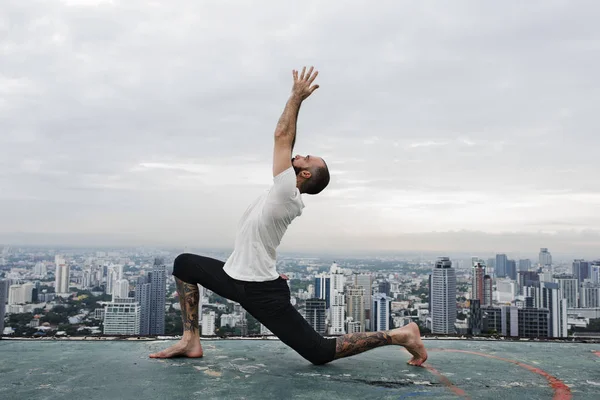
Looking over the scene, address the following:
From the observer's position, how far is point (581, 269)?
48.4 meters

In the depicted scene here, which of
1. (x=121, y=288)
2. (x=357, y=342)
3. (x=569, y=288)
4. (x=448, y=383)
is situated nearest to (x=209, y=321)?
(x=357, y=342)

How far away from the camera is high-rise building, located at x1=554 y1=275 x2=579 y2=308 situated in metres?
38.6

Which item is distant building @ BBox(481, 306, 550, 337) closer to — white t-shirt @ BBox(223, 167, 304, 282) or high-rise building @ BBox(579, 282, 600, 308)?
high-rise building @ BBox(579, 282, 600, 308)

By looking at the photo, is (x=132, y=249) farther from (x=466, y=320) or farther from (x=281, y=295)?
(x=281, y=295)

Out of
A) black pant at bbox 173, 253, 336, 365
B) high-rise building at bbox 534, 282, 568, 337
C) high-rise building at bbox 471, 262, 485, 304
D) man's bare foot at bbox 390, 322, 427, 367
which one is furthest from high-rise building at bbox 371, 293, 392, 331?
black pant at bbox 173, 253, 336, 365

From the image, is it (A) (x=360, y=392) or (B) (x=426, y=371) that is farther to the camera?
(B) (x=426, y=371)

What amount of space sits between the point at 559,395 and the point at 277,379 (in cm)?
167


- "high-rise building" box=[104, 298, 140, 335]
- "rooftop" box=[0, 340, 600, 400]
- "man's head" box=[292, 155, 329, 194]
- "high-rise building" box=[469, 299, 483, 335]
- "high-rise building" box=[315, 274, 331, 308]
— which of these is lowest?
"high-rise building" box=[469, 299, 483, 335]

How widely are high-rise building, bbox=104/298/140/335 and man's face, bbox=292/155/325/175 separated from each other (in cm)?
1953

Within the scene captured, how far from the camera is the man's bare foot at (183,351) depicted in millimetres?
3289

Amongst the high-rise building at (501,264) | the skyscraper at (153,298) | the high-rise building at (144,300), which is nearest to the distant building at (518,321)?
the skyscraper at (153,298)

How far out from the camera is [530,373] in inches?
119

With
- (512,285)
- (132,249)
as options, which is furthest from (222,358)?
(512,285)

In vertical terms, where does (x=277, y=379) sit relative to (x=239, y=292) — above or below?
below
